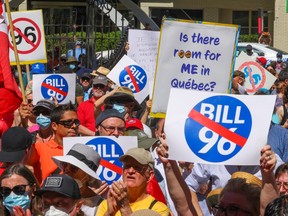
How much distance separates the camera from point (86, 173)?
6938mm

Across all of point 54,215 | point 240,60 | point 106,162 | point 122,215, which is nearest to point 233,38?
point 106,162

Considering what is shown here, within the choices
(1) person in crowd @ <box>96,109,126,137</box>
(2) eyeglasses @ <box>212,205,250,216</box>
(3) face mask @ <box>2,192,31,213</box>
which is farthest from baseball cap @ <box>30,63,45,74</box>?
(2) eyeglasses @ <box>212,205,250,216</box>

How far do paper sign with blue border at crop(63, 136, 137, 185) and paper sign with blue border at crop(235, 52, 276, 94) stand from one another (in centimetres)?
762

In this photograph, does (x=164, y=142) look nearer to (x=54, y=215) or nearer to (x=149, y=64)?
(x=54, y=215)

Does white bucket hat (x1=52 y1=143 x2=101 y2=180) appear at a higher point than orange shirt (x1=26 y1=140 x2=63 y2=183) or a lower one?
higher

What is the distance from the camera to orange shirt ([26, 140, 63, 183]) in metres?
8.08

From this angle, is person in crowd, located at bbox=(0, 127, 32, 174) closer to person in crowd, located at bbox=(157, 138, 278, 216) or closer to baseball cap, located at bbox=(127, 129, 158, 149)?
baseball cap, located at bbox=(127, 129, 158, 149)

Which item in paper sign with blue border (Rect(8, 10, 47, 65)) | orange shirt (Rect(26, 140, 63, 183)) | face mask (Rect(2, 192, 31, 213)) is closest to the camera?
face mask (Rect(2, 192, 31, 213))

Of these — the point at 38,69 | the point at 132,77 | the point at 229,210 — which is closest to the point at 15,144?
the point at 229,210

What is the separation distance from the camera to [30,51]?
42.8 feet

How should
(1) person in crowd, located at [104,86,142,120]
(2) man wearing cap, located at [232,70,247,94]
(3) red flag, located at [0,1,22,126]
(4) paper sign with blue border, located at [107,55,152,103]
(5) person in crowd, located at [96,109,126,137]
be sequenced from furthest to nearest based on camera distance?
(2) man wearing cap, located at [232,70,247,94] → (4) paper sign with blue border, located at [107,55,152,103] → (1) person in crowd, located at [104,86,142,120] → (3) red flag, located at [0,1,22,126] → (5) person in crowd, located at [96,109,126,137]

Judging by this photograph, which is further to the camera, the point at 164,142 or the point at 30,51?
the point at 30,51

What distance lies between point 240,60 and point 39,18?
13.4 ft

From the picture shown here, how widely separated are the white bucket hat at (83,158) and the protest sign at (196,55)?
1317mm
